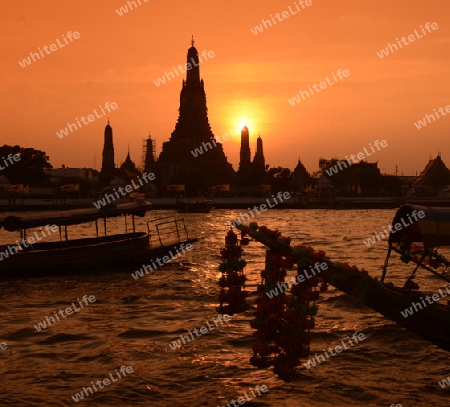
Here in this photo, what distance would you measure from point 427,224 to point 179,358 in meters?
6.33

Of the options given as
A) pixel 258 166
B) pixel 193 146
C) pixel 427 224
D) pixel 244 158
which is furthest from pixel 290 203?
pixel 427 224

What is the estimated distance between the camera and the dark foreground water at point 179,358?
1173 centimetres

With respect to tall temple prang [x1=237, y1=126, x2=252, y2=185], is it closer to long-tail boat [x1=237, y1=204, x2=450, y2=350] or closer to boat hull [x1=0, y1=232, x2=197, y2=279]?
boat hull [x1=0, y1=232, x2=197, y2=279]

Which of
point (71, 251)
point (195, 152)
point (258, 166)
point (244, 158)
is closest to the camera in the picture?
point (71, 251)

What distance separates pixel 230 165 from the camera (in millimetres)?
147250

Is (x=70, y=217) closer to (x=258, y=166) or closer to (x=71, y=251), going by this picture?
(x=71, y=251)

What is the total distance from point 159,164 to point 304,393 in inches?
5358

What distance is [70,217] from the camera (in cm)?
2570

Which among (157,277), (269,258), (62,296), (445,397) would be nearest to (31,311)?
(62,296)

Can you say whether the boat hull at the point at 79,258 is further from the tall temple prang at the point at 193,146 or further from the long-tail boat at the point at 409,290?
the tall temple prang at the point at 193,146

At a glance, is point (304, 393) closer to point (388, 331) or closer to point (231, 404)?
point (231, 404)

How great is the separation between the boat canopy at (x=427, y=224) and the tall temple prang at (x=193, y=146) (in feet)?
388

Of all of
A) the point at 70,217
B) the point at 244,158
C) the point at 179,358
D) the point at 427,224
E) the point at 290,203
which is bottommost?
the point at 290,203

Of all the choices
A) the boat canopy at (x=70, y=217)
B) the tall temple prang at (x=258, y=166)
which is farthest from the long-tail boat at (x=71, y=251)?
the tall temple prang at (x=258, y=166)
